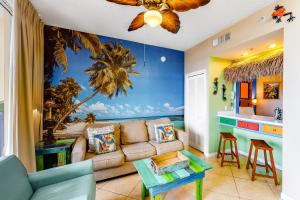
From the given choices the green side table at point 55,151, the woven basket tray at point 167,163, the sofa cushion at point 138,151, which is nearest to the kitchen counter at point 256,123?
the woven basket tray at point 167,163

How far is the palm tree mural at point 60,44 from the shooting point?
8.80 feet

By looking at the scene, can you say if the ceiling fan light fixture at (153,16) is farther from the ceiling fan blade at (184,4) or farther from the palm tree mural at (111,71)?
the palm tree mural at (111,71)

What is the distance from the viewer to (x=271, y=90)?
3.84m

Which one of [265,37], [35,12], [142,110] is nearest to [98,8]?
[35,12]

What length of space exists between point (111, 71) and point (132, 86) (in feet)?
1.91

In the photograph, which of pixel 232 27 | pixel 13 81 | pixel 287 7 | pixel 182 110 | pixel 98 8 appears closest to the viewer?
pixel 13 81

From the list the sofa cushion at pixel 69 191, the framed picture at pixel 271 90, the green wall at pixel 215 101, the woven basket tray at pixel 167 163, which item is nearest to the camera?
the sofa cushion at pixel 69 191

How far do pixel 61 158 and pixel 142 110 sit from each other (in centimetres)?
186

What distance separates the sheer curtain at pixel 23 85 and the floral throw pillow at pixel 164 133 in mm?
2022

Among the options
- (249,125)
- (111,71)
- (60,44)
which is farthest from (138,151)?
(60,44)

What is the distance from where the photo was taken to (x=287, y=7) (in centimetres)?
182

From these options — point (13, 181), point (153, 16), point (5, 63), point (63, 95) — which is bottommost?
point (13, 181)

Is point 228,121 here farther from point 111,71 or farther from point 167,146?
point 111,71

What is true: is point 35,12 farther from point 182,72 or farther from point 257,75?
point 257,75
